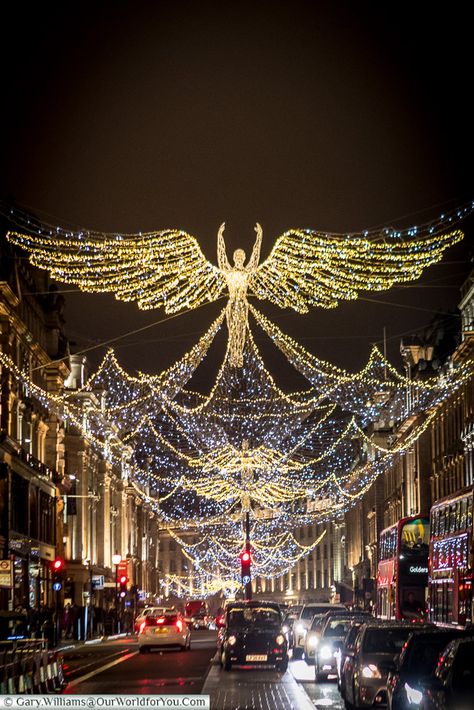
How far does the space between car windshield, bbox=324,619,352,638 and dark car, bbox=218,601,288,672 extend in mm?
2081

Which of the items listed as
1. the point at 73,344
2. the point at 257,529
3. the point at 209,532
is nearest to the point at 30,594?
the point at 73,344

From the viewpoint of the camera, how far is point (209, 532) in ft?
486

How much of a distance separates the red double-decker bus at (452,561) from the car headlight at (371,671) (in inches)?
418

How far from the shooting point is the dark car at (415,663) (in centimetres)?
1747

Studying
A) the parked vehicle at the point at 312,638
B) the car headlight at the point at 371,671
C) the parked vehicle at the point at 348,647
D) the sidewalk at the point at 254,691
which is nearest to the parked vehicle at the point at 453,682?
the car headlight at the point at 371,671

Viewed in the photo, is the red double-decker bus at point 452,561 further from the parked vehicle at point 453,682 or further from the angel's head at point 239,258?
the parked vehicle at point 453,682

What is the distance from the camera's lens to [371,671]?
73.6ft

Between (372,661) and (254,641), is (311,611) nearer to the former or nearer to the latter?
(254,641)

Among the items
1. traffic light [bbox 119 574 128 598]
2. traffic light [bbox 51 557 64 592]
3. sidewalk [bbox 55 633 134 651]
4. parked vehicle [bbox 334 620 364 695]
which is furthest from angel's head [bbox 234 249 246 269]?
traffic light [bbox 119 574 128 598]

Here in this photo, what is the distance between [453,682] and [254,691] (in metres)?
12.6

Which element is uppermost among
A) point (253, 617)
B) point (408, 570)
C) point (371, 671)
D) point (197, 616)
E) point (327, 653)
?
point (408, 570)

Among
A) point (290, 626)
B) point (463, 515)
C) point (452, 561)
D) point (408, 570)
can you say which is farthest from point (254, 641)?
point (290, 626)

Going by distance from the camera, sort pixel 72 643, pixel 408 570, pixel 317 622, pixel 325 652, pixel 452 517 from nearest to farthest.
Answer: pixel 325 652 → pixel 317 622 → pixel 452 517 → pixel 408 570 → pixel 72 643

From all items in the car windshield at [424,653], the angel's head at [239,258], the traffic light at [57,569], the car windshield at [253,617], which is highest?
the angel's head at [239,258]
